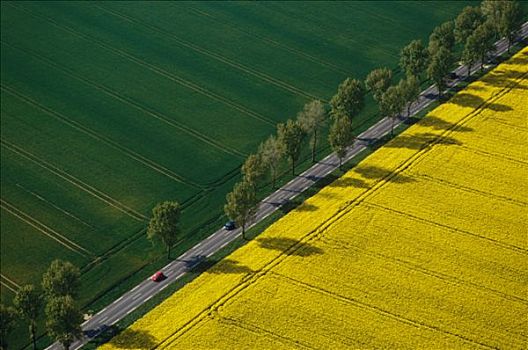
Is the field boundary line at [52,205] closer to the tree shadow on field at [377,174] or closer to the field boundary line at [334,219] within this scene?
the field boundary line at [334,219]

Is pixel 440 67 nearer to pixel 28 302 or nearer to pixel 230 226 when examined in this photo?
pixel 230 226

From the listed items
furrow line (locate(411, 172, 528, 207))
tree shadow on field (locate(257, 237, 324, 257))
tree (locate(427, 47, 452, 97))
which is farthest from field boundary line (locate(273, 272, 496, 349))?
tree (locate(427, 47, 452, 97))

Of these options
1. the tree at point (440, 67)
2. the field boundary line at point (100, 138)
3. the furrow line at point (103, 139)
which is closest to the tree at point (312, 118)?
the furrow line at point (103, 139)

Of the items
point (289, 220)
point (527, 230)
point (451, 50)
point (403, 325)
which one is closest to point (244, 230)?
point (289, 220)

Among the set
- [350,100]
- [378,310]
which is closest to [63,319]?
[378,310]

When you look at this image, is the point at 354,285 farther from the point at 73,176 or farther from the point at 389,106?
the point at 73,176

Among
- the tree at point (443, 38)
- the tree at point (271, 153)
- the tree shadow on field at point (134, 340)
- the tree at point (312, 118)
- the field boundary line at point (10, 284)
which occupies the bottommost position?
the tree shadow on field at point (134, 340)
